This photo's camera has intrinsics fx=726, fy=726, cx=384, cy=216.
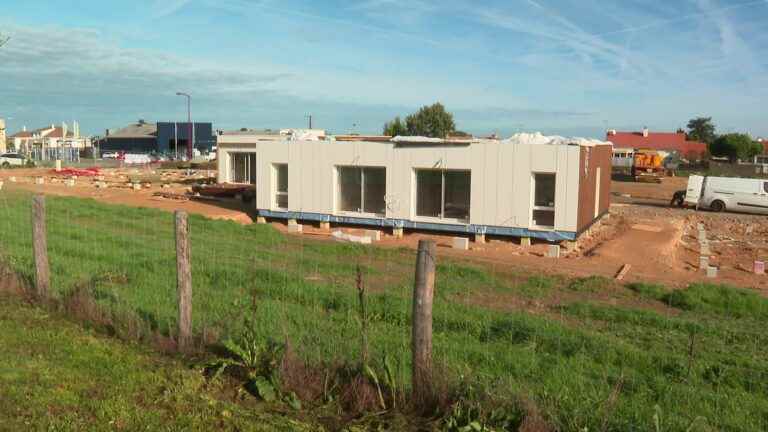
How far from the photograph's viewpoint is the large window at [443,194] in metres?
24.7

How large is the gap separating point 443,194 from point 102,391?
19.6 meters

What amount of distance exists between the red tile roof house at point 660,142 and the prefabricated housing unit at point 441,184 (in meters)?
75.6

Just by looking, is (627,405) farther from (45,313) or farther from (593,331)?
(45,313)

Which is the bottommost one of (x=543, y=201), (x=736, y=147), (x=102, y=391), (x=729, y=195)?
(x=729, y=195)

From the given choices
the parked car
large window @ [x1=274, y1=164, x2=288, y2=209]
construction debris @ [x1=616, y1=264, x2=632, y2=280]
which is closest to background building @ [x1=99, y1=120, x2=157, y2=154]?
the parked car

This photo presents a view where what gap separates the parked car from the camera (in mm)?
60794

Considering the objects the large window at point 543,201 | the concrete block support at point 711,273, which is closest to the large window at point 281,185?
the large window at point 543,201

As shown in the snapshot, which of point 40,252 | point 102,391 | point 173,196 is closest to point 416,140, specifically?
point 173,196

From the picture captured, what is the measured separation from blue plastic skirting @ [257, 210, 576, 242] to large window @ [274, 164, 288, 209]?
469mm

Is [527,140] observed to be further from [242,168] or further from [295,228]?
[242,168]

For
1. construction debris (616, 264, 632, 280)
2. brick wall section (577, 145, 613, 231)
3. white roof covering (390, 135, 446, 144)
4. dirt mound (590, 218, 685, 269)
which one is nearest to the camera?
construction debris (616, 264, 632, 280)

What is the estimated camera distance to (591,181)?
84.9 ft

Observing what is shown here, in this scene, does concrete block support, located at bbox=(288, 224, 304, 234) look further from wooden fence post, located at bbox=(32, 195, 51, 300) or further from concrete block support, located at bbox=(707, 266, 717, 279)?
wooden fence post, located at bbox=(32, 195, 51, 300)

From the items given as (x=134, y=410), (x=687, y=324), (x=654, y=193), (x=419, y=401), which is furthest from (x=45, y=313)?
(x=654, y=193)
